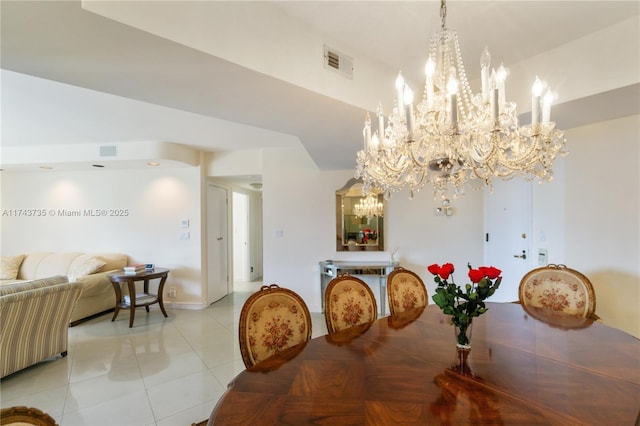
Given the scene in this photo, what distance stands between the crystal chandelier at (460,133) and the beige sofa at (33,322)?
3.08 meters

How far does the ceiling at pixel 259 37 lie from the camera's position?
1.20 m

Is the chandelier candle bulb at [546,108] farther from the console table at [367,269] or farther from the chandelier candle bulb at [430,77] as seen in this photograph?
the console table at [367,269]

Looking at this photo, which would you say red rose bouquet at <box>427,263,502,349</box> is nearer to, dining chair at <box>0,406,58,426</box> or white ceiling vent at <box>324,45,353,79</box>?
dining chair at <box>0,406,58,426</box>

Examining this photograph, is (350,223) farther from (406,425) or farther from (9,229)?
(9,229)

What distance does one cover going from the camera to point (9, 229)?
4.61 meters

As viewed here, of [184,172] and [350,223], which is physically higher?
[184,172]

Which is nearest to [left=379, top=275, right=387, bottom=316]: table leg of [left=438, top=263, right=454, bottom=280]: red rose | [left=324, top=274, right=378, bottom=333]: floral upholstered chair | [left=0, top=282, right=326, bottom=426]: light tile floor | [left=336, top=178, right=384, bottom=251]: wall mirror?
[left=336, top=178, right=384, bottom=251]: wall mirror

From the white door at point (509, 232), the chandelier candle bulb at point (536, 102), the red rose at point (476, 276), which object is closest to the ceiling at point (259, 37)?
the chandelier candle bulb at point (536, 102)

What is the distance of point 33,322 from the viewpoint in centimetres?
246

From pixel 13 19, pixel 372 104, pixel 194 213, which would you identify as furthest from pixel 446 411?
pixel 194 213

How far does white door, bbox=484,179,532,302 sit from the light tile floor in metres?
2.28

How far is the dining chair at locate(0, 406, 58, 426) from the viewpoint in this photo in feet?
1.91

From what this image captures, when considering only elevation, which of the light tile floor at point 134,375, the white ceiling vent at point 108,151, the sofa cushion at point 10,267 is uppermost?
the white ceiling vent at point 108,151

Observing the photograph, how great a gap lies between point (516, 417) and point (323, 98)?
5.86ft
